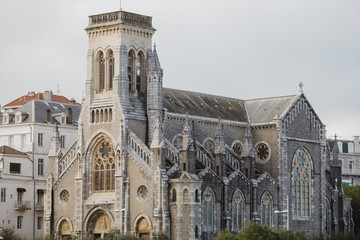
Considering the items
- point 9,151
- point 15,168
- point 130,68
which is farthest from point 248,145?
point 9,151

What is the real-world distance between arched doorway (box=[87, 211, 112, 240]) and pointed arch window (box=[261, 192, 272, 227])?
1647 cm

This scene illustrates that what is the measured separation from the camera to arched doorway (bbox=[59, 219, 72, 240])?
100 meters

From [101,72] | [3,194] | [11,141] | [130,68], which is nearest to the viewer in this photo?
[130,68]

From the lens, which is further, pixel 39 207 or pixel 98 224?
pixel 39 207

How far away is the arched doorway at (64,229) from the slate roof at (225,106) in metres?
15.4

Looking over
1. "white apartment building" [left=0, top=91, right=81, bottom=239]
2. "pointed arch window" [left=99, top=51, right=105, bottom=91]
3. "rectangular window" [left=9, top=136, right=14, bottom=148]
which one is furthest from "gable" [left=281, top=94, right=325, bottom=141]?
"rectangular window" [left=9, top=136, right=14, bottom=148]

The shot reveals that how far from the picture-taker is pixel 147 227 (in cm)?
9394

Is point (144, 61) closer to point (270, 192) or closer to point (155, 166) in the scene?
point (155, 166)

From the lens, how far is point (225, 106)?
11175cm

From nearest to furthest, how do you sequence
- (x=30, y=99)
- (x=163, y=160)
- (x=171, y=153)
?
(x=163, y=160), (x=171, y=153), (x=30, y=99)

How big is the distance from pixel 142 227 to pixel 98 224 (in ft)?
19.6

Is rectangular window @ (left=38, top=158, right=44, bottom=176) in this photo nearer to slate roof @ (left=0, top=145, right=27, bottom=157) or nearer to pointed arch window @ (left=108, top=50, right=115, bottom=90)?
slate roof @ (left=0, top=145, right=27, bottom=157)

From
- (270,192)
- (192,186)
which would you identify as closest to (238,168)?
(270,192)

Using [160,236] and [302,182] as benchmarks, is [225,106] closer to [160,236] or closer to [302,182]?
[302,182]
